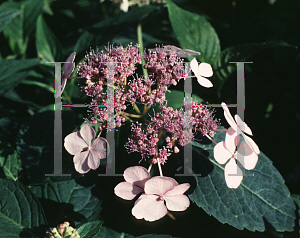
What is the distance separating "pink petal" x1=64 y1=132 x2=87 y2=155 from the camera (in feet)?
3.41

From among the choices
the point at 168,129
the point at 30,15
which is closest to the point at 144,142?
the point at 168,129

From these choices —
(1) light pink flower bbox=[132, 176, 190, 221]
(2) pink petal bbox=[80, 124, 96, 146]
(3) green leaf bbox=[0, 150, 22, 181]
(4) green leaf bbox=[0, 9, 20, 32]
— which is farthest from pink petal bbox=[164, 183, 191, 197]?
(4) green leaf bbox=[0, 9, 20, 32]

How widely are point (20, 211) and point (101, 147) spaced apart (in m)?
0.42

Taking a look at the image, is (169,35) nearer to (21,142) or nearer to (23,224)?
(21,142)

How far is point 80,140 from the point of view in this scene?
1.05 m

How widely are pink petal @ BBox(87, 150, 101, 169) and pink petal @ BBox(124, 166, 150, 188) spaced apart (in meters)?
0.11

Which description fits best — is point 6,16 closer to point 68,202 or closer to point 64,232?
point 68,202

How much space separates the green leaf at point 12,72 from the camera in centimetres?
153

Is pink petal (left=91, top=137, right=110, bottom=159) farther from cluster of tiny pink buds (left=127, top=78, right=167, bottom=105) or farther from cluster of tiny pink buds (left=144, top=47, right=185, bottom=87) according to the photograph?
cluster of tiny pink buds (left=144, top=47, right=185, bottom=87)

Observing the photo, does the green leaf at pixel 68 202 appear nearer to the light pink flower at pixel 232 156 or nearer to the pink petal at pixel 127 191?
the pink petal at pixel 127 191

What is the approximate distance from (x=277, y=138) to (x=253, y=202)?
51cm

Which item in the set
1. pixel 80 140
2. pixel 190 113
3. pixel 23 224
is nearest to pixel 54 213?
pixel 23 224

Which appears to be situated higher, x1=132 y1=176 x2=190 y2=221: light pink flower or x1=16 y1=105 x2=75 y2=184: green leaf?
x1=16 y1=105 x2=75 y2=184: green leaf

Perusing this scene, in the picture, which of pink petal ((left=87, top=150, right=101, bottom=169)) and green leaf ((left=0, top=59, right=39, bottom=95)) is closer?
pink petal ((left=87, top=150, right=101, bottom=169))
